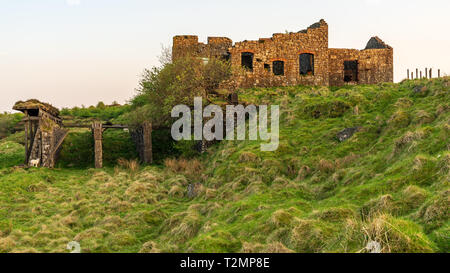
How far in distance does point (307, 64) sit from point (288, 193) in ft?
76.3

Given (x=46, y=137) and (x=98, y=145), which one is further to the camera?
(x=98, y=145)

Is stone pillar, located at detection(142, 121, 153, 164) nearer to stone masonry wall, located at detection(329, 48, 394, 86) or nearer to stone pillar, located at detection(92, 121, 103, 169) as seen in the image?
stone pillar, located at detection(92, 121, 103, 169)

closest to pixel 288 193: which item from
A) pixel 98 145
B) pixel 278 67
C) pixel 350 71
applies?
pixel 98 145

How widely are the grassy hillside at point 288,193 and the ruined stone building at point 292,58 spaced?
28.7 ft

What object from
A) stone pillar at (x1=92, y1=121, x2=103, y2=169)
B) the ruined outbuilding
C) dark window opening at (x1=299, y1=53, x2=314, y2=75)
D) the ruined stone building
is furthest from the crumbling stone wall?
the ruined outbuilding

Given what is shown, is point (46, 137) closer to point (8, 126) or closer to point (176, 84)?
point (176, 84)

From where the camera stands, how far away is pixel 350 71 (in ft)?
106

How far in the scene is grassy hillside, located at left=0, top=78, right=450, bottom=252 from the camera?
7770 millimetres

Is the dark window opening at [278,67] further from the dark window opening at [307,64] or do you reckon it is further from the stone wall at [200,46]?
the stone wall at [200,46]

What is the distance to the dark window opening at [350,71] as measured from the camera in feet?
105
